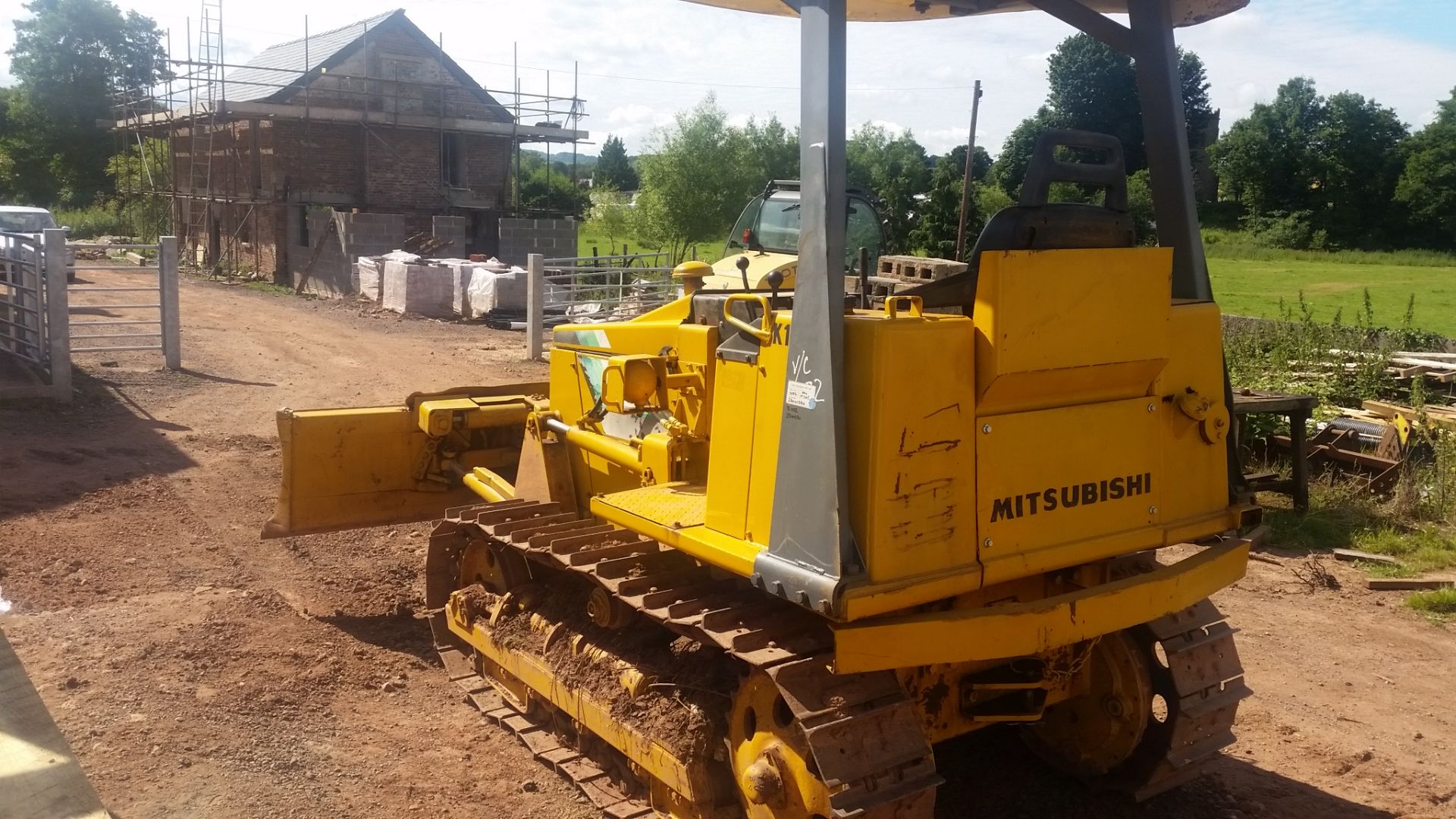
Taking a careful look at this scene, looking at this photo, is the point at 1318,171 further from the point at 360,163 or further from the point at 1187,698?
the point at 1187,698

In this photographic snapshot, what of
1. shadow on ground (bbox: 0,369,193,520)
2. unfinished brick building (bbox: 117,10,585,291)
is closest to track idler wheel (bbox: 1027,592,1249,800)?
shadow on ground (bbox: 0,369,193,520)

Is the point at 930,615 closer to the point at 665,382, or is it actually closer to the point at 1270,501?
the point at 665,382

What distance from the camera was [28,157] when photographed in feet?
169

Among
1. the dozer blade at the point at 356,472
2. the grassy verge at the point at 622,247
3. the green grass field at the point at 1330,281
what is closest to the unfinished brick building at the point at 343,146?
the green grass field at the point at 1330,281

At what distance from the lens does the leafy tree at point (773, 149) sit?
47156 mm

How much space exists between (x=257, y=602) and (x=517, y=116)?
27158mm

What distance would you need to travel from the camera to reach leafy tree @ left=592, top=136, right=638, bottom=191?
88.5 m

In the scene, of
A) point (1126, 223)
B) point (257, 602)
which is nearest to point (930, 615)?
point (1126, 223)

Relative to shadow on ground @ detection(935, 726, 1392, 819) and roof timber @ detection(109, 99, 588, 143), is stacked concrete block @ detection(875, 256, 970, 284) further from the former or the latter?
roof timber @ detection(109, 99, 588, 143)

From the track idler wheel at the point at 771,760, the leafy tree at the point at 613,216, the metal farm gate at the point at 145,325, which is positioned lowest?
the track idler wheel at the point at 771,760

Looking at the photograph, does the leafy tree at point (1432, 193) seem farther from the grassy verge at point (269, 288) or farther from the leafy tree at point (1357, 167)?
the grassy verge at point (269, 288)

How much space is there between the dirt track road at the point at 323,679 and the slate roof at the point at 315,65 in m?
21.7

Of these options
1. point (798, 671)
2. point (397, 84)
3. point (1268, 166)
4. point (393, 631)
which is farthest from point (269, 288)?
point (1268, 166)

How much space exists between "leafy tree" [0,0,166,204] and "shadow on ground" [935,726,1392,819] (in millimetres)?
52704
